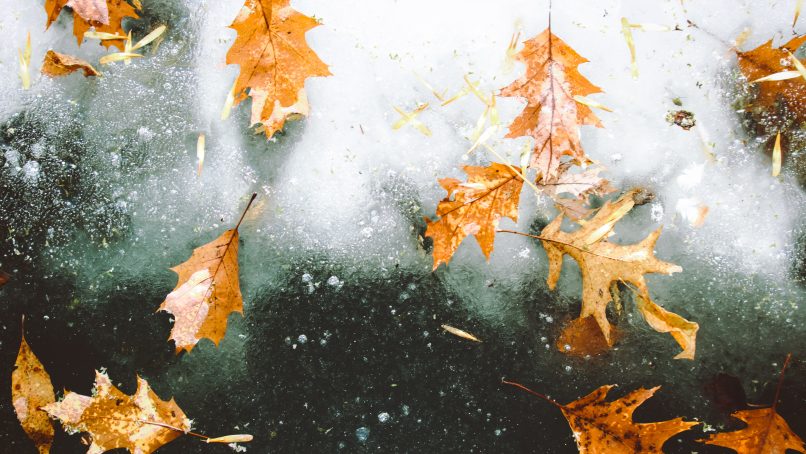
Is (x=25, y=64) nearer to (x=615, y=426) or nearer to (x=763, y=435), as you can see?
(x=615, y=426)

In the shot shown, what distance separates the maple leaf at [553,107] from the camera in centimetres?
117

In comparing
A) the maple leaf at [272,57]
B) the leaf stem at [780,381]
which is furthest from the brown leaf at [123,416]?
the leaf stem at [780,381]

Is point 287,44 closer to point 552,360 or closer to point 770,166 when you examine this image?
point 552,360

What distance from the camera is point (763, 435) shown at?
1.23m

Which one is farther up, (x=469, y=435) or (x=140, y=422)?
(x=469, y=435)

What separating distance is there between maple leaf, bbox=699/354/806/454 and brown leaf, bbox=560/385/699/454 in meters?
0.10

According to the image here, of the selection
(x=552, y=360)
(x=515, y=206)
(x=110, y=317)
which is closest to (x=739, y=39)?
(x=515, y=206)

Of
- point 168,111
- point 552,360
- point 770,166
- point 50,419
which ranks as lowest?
point 50,419

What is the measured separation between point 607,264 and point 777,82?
62 centimetres

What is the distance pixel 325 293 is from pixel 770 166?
112 centimetres

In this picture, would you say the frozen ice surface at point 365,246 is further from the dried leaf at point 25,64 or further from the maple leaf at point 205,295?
the dried leaf at point 25,64

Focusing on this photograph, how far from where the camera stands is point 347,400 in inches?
49.6

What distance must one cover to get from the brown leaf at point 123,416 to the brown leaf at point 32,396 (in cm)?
4

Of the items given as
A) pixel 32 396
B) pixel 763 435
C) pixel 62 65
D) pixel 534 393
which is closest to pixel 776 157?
pixel 763 435
